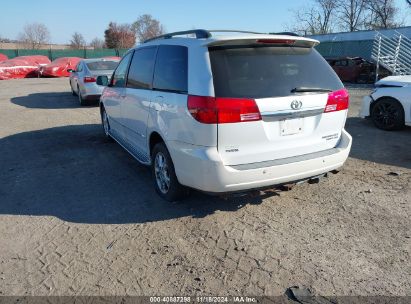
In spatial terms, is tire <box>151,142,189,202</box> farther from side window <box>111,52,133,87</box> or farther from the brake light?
side window <box>111,52,133,87</box>

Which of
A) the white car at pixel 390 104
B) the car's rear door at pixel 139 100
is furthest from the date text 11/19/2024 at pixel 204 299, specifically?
the white car at pixel 390 104

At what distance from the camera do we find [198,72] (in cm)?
356

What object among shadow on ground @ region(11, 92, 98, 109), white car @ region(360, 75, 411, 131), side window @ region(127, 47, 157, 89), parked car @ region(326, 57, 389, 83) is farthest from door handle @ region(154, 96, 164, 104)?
parked car @ region(326, 57, 389, 83)

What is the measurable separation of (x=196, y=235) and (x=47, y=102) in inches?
472

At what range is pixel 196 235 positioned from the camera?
3.71 m

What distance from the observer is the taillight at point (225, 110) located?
339 cm

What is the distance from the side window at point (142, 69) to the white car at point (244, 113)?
1.32 feet

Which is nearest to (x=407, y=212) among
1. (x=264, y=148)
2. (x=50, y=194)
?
(x=264, y=148)

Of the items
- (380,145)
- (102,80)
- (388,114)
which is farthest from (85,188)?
(388,114)

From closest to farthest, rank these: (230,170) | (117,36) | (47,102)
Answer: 1. (230,170)
2. (47,102)
3. (117,36)

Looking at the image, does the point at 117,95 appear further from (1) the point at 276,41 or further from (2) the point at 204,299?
(2) the point at 204,299

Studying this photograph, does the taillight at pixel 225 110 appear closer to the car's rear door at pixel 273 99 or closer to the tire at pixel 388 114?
the car's rear door at pixel 273 99

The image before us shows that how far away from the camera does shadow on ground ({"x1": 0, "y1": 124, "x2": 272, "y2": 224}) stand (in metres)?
4.23

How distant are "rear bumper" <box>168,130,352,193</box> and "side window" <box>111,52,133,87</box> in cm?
223
